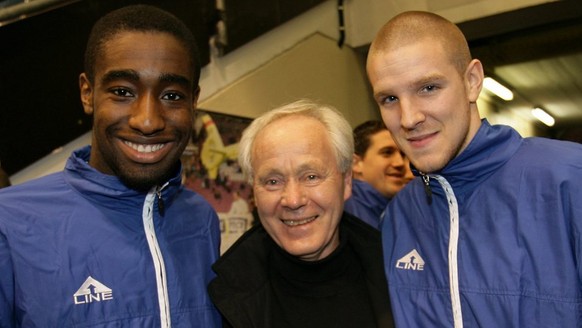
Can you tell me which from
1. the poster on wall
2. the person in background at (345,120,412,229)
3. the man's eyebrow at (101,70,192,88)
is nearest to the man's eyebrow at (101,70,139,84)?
the man's eyebrow at (101,70,192,88)

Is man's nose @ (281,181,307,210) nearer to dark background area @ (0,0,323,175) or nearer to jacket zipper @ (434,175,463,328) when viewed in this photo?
jacket zipper @ (434,175,463,328)

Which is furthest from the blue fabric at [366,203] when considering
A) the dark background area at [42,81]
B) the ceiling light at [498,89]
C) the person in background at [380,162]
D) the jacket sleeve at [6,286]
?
the ceiling light at [498,89]

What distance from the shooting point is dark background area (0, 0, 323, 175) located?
2.35m

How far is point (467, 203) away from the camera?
159 centimetres

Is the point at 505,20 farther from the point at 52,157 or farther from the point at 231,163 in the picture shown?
the point at 52,157

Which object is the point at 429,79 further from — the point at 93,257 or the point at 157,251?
the point at 93,257

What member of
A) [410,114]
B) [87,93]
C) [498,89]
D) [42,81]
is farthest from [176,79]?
[498,89]

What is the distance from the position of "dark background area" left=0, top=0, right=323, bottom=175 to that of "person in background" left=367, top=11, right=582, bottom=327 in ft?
4.85

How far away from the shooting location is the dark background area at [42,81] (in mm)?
2352

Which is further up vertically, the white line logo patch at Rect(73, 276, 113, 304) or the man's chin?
the man's chin

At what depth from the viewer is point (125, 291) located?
1.52 meters

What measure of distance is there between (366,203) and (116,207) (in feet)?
5.96

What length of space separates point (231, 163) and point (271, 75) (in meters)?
0.79

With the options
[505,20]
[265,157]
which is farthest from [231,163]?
[505,20]
